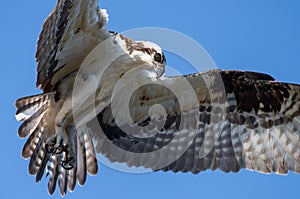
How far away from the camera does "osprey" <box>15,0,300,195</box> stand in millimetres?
8664

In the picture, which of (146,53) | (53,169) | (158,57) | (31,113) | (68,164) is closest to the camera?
(146,53)

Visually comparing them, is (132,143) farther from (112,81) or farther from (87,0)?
(87,0)

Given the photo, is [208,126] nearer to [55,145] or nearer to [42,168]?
[55,145]

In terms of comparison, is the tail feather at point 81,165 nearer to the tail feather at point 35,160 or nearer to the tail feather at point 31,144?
the tail feather at point 35,160

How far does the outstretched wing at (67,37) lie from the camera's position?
7.72m

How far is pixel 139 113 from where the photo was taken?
32.4 feet

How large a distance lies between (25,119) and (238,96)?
3355 mm

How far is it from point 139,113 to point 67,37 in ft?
7.20

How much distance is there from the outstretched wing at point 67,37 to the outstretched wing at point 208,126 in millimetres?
1070

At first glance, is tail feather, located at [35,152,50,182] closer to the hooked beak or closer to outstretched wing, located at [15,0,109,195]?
outstretched wing, located at [15,0,109,195]

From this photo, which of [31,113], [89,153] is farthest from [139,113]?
[31,113]

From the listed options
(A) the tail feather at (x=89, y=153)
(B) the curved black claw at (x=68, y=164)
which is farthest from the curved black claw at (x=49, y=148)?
(A) the tail feather at (x=89, y=153)

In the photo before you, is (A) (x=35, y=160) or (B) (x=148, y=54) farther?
(A) (x=35, y=160)

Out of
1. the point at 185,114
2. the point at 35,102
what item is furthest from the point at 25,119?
the point at 185,114
